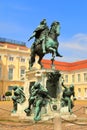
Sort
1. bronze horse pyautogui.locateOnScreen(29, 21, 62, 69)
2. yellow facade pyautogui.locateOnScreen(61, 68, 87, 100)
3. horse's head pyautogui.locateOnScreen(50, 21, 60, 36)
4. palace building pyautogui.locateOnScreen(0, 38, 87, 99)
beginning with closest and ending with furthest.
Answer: bronze horse pyautogui.locateOnScreen(29, 21, 62, 69) < horse's head pyautogui.locateOnScreen(50, 21, 60, 36) < palace building pyautogui.locateOnScreen(0, 38, 87, 99) < yellow facade pyautogui.locateOnScreen(61, 68, 87, 100)

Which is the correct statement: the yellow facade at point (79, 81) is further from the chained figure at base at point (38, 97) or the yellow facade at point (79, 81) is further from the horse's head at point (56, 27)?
the chained figure at base at point (38, 97)

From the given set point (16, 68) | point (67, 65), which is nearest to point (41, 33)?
point (16, 68)

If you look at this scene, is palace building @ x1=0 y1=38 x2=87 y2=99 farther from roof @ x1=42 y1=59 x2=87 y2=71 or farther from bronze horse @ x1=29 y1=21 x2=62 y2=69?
bronze horse @ x1=29 y1=21 x2=62 y2=69

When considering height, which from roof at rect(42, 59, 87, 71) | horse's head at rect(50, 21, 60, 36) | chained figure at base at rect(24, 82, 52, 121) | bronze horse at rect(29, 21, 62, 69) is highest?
roof at rect(42, 59, 87, 71)

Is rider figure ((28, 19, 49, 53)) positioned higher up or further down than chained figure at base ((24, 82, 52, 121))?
higher up

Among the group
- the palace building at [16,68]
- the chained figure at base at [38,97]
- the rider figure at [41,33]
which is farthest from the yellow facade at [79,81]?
the chained figure at base at [38,97]

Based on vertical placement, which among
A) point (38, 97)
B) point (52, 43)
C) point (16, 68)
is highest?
point (16, 68)

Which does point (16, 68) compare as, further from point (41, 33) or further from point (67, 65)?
point (41, 33)

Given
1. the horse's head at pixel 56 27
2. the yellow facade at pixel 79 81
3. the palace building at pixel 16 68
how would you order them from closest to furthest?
the horse's head at pixel 56 27 < the palace building at pixel 16 68 < the yellow facade at pixel 79 81

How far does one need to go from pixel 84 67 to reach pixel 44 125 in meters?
57.6

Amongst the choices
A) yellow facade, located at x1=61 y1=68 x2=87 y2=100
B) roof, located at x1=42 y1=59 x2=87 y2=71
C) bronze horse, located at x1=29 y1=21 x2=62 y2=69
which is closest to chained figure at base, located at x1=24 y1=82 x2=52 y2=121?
bronze horse, located at x1=29 y1=21 x2=62 y2=69

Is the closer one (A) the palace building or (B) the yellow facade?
(A) the palace building

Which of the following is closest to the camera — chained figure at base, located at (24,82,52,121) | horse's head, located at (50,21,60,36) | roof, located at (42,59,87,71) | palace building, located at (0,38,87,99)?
chained figure at base, located at (24,82,52,121)

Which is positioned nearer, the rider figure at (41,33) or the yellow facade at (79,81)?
the rider figure at (41,33)
